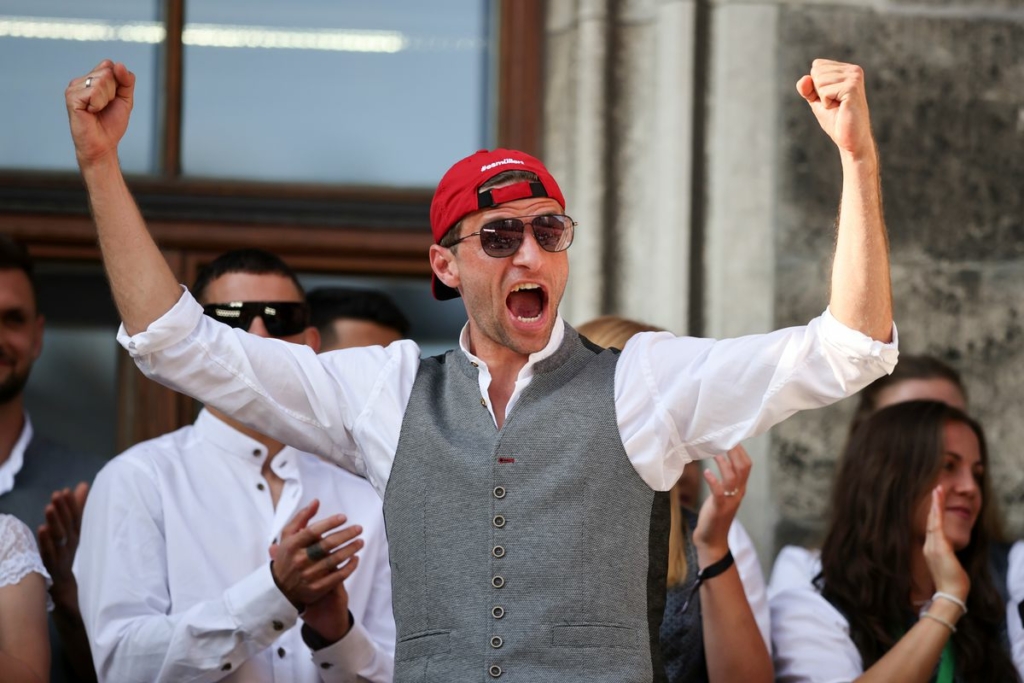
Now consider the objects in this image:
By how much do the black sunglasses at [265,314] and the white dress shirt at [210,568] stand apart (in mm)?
256

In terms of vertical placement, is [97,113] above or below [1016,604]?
above

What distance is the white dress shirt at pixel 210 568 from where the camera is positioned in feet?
10.9

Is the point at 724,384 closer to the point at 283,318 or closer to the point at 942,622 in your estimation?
the point at 942,622

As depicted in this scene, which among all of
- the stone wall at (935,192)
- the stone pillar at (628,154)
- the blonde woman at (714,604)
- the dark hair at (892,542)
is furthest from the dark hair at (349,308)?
the dark hair at (892,542)

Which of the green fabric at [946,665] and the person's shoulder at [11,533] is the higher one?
the person's shoulder at [11,533]

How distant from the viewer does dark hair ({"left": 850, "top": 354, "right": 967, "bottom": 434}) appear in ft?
14.6

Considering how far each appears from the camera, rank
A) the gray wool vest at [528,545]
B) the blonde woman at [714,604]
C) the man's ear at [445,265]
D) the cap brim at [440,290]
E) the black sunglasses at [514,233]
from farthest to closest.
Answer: the blonde woman at [714,604], the cap brim at [440,290], the man's ear at [445,265], the black sunglasses at [514,233], the gray wool vest at [528,545]

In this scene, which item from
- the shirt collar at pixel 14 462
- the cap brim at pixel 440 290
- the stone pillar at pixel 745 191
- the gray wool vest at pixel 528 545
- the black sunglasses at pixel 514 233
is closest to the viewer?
the gray wool vest at pixel 528 545

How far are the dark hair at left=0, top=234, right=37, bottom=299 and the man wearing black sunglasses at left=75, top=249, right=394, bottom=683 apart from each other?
0.55 m

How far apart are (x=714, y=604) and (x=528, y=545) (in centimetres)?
102

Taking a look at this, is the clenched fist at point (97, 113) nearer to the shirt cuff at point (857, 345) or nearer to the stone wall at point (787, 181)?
the shirt cuff at point (857, 345)

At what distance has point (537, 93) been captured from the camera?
4.83 meters

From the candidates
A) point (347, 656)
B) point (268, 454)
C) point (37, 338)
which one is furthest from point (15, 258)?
point (347, 656)

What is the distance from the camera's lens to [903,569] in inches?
156
